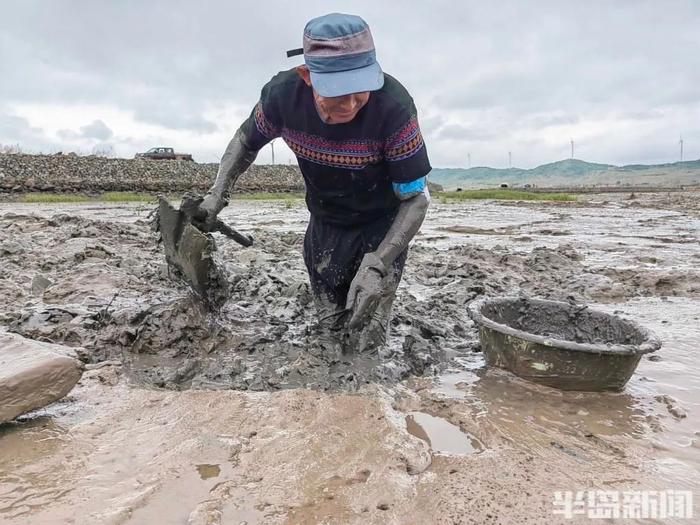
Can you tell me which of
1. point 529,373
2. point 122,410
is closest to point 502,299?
point 529,373

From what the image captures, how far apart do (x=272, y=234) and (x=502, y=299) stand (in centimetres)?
531

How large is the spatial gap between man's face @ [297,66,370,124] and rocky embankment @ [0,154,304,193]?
21.0m

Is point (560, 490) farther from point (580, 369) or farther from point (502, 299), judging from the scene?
point (502, 299)

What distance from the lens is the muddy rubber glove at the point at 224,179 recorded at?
306cm

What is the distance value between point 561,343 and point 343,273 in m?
1.26

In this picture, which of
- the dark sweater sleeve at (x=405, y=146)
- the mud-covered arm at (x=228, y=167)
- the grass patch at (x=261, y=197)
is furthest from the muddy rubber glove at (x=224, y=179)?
the grass patch at (x=261, y=197)

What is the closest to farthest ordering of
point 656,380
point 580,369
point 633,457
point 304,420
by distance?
point 633,457 < point 304,420 < point 580,369 < point 656,380

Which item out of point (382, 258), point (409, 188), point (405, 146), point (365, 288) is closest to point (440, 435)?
point (365, 288)

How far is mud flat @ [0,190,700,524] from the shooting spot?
66.2 inches

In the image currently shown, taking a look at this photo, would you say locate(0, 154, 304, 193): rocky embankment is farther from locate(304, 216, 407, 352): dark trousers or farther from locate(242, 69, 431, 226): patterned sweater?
locate(242, 69, 431, 226): patterned sweater

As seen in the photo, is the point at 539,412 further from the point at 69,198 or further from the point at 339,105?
the point at 69,198

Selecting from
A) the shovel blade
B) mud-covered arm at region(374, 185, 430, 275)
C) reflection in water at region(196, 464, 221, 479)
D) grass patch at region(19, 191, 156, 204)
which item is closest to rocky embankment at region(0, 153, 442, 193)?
→ grass patch at region(19, 191, 156, 204)

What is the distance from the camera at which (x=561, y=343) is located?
2428 mm

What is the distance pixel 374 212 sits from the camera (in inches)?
116
